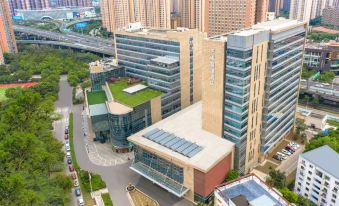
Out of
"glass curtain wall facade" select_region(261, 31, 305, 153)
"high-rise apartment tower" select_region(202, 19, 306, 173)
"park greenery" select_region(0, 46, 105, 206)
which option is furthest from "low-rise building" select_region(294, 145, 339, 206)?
"park greenery" select_region(0, 46, 105, 206)

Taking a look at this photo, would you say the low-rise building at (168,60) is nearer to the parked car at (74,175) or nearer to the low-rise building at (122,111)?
the low-rise building at (122,111)

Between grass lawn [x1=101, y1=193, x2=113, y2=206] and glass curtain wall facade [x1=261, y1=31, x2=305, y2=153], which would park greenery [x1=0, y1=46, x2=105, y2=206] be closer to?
grass lawn [x1=101, y1=193, x2=113, y2=206]

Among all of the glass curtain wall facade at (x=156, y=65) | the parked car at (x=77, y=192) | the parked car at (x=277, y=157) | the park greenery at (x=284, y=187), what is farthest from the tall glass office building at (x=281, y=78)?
the parked car at (x=77, y=192)

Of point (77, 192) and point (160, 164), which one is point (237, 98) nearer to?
point (160, 164)

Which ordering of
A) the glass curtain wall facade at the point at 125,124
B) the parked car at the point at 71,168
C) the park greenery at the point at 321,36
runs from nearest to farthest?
1. the parked car at the point at 71,168
2. the glass curtain wall facade at the point at 125,124
3. the park greenery at the point at 321,36

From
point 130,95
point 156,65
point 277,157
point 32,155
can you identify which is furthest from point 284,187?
point 32,155

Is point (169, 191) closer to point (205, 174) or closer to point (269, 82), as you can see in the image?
point (205, 174)
